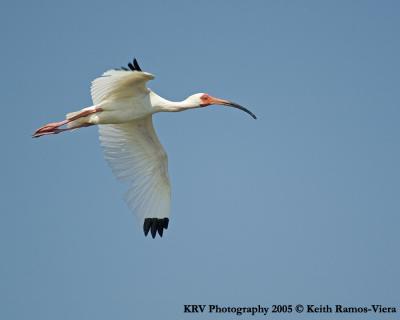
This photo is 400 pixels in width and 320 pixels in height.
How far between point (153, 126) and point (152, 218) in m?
2.47

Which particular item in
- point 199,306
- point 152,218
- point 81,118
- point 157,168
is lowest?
point 199,306

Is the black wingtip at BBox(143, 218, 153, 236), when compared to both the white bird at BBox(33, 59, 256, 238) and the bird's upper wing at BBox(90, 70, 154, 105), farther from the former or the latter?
the bird's upper wing at BBox(90, 70, 154, 105)

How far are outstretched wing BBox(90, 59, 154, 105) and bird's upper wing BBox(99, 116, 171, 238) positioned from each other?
1.84 metres

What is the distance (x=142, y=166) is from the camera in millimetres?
20156

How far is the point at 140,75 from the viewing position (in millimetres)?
16828

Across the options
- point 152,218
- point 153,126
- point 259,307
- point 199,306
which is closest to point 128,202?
point 152,218

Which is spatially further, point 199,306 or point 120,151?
point 120,151

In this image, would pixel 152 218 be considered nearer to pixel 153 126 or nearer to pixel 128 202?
pixel 128 202

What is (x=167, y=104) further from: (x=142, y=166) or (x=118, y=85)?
(x=142, y=166)

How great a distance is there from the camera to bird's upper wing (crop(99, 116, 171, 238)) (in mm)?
19750

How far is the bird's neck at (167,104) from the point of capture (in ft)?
58.9

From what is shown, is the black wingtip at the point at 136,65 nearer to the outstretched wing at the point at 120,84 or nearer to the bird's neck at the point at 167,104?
the outstretched wing at the point at 120,84

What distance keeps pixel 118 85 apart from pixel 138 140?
281 cm

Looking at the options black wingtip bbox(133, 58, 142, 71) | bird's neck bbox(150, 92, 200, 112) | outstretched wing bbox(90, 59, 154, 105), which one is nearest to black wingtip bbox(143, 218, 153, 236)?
bird's neck bbox(150, 92, 200, 112)
